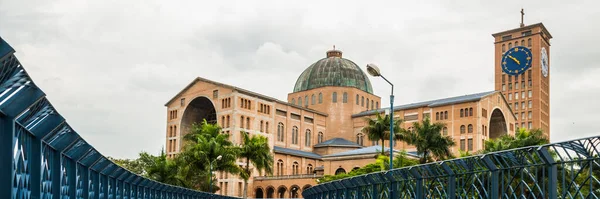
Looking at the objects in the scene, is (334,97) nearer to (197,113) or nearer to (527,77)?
(197,113)

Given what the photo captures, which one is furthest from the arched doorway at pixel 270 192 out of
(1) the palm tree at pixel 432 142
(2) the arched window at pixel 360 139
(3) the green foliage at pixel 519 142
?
(3) the green foliage at pixel 519 142

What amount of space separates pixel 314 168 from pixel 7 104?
106 m

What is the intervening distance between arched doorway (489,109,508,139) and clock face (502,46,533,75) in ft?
112

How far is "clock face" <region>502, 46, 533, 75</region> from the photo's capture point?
14775 cm

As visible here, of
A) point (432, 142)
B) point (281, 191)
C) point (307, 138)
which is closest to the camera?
point (432, 142)

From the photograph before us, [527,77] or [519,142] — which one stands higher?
[527,77]

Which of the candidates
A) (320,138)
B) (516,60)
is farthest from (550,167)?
(516,60)

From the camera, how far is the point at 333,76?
130625mm

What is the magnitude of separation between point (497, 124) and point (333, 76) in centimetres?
2982

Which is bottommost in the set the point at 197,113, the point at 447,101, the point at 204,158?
the point at 204,158

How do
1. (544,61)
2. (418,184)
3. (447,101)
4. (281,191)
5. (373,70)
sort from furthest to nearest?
(544,61)
(447,101)
(281,191)
(373,70)
(418,184)

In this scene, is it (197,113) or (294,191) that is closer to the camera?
(294,191)

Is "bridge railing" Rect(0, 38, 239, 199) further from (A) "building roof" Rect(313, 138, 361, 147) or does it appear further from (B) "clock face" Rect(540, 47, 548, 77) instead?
(B) "clock face" Rect(540, 47, 548, 77)

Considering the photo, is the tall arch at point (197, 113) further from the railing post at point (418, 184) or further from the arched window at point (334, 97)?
the railing post at point (418, 184)
